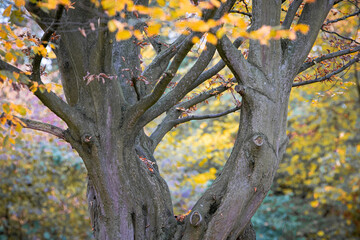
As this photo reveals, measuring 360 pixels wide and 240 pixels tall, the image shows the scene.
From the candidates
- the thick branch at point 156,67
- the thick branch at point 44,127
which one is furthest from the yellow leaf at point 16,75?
the thick branch at point 156,67

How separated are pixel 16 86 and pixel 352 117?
8.70m

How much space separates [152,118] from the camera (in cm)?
265

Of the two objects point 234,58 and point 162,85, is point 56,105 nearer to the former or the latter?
point 162,85

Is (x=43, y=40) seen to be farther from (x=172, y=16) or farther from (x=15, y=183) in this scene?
(x=15, y=183)

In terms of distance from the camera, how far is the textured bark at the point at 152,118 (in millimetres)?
2516

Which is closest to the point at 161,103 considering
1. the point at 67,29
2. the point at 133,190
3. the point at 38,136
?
the point at 133,190

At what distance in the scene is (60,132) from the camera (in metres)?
2.67

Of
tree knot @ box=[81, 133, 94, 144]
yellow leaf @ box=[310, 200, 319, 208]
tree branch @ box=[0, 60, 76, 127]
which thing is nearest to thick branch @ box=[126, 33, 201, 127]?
tree knot @ box=[81, 133, 94, 144]

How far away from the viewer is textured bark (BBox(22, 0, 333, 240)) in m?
2.52

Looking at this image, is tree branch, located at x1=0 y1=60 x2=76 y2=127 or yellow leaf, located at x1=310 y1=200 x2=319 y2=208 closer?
tree branch, located at x1=0 y1=60 x2=76 y2=127

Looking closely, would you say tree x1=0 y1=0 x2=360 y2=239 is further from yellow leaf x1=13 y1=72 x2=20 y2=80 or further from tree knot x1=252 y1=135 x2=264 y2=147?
yellow leaf x1=13 y1=72 x2=20 y2=80

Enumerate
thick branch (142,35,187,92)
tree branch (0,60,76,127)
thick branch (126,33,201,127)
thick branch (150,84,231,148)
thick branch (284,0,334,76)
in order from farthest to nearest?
thick branch (150,84,231,148), thick branch (142,35,187,92), thick branch (284,0,334,76), tree branch (0,60,76,127), thick branch (126,33,201,127)

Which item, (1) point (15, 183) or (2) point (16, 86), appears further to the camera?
(1) point (15, 183)

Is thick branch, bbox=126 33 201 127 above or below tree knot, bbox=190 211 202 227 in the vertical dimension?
above
